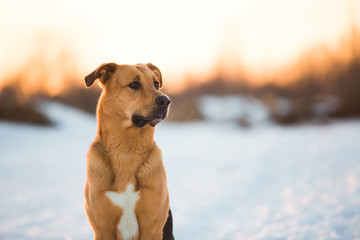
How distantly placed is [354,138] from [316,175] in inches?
143

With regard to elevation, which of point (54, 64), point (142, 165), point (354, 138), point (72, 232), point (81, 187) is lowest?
point (81, 187)

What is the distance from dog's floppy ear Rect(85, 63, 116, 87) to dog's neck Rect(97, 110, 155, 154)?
1.20 ft

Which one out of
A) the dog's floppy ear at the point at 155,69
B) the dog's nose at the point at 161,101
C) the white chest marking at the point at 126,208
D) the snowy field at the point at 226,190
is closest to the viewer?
the white chest marking at the point at 126,208

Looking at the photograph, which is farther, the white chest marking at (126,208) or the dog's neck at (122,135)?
the dog's neck at (122,135)

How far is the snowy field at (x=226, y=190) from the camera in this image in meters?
4.37

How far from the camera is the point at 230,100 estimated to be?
1238 inches

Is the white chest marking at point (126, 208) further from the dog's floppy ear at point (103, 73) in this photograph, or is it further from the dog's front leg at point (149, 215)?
the dog's floppy ear at point (103, 73)

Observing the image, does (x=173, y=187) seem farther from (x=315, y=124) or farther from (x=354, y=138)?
(x=315, y=124)

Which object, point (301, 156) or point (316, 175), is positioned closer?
point (316, 175)

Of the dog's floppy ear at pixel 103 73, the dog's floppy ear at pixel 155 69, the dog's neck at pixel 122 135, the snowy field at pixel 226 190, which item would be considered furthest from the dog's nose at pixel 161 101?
the snowy field at pixel 226 190

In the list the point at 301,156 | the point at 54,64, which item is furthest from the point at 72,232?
the point at 54,64

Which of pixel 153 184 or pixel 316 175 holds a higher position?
pixel 153 184

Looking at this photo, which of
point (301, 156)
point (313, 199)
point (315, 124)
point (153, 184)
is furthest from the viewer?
point (315, 124)

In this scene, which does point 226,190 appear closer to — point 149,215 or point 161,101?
point 149,215
